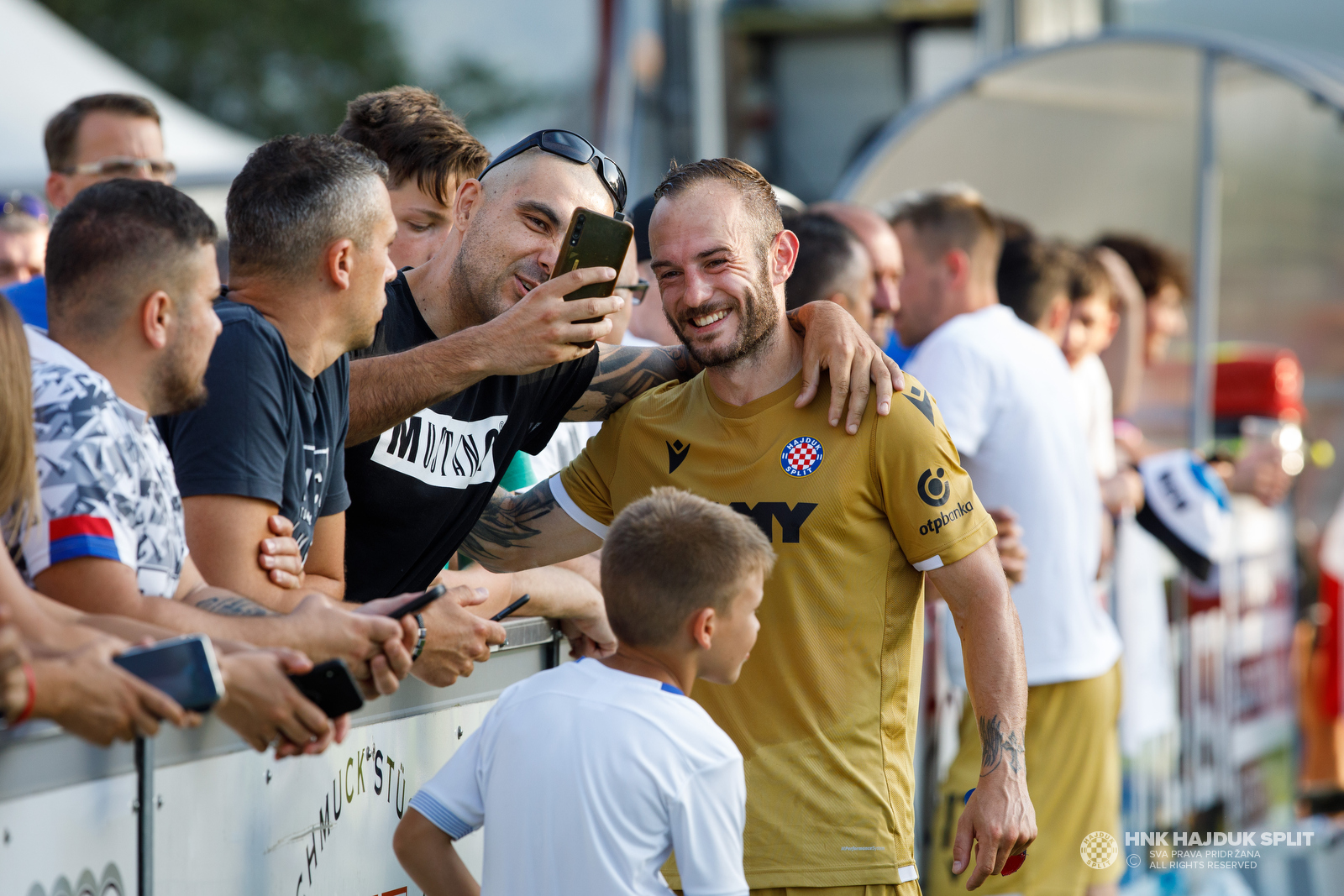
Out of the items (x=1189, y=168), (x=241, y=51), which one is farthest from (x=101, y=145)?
(x=241, y=51)

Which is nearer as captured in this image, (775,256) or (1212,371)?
(775,256)

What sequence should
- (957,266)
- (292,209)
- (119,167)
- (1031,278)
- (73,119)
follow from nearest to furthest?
(292,209) → (119,167) → (73,119) → (957,266) → (1031,278)

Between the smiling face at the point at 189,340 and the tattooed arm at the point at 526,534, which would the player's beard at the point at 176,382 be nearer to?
the smiling face at the point at 189,340

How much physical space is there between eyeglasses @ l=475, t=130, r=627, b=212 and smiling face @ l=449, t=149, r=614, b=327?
2 cm

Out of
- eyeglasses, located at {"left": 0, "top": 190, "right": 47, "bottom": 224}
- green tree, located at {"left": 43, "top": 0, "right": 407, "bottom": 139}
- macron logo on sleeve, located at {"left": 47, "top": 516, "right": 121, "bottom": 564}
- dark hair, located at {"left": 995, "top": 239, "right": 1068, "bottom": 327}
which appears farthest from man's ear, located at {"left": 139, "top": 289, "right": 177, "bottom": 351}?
green tree, located at {"left": 43, "top": 0, "right": 407, "bottom": 139}

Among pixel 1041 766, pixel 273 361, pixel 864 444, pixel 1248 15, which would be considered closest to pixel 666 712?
pixel 864 444

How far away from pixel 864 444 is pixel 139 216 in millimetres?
1412

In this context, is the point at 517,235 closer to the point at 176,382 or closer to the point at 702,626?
the point at 176,382

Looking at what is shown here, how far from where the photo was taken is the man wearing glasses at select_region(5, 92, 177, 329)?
4.70 meters

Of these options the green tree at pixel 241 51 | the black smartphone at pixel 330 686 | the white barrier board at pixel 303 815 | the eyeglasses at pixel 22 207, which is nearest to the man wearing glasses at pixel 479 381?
the white barrier board at pixel 303 815

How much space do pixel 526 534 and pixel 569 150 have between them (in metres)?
0.93

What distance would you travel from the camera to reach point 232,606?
227 cm

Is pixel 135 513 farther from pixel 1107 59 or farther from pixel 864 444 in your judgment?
pixel 1107 59

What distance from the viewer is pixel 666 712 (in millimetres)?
2166
